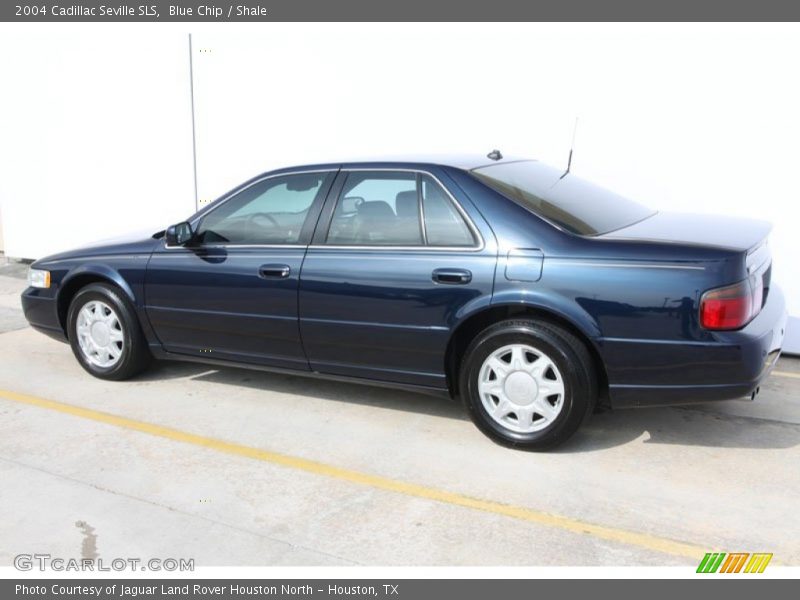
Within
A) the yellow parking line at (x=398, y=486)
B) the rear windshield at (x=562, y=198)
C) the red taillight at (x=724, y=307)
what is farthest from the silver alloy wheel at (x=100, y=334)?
the red taillight at (x=724, y=307)

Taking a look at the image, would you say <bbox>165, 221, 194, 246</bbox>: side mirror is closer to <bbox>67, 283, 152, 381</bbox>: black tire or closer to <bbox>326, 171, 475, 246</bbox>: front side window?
<bbox>67, 283, 152, 381</bbox>: black tire

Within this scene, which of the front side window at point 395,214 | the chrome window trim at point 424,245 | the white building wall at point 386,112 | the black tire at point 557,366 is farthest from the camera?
the white building wall at point 386,112

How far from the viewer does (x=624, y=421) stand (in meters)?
4.73

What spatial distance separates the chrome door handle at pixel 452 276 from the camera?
13.8 feet

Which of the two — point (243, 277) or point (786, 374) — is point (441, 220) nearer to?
point (243, 277)

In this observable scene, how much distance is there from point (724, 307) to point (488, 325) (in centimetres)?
121

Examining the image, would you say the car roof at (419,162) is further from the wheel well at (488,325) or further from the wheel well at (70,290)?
the wheel well at (70,290)

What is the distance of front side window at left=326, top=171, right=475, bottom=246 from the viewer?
4.38 m

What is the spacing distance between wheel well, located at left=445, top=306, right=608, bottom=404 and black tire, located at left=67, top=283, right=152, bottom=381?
234 centimetres

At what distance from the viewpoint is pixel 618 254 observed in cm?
394

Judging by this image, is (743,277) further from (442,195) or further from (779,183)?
(779,183)

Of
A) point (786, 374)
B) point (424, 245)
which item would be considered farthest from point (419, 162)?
point (786, 374)

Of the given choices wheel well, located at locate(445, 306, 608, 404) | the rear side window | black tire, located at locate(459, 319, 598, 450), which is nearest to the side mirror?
the rear side window

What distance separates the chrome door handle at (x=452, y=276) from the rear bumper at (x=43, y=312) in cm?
311
